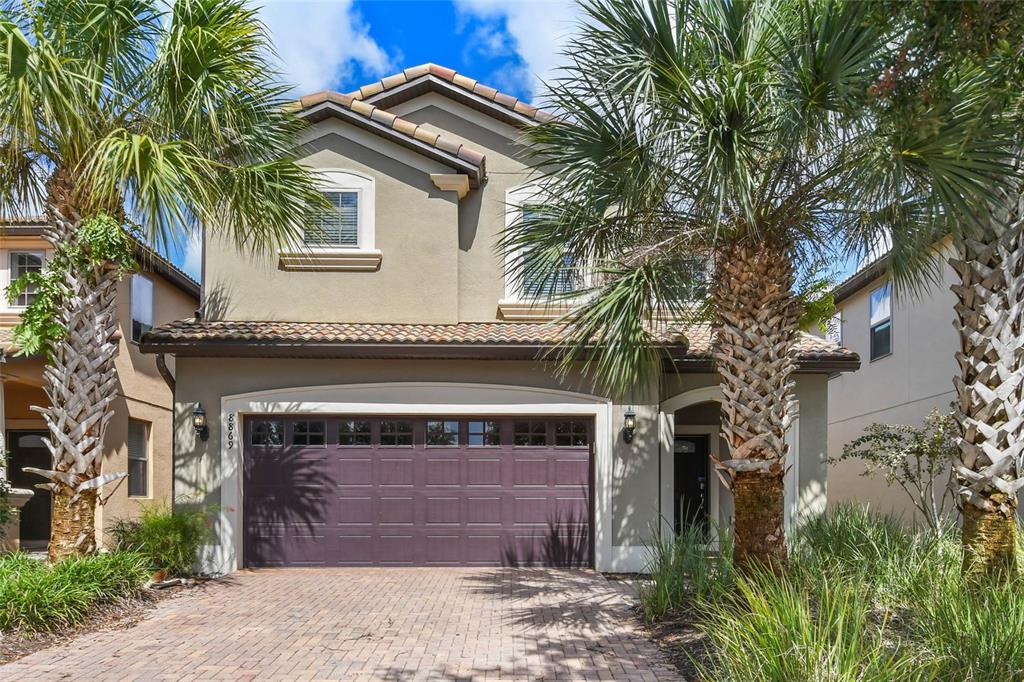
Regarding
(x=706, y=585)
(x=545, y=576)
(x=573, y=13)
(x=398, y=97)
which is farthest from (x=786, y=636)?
(x=398, y=97)

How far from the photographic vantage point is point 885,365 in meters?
18.5

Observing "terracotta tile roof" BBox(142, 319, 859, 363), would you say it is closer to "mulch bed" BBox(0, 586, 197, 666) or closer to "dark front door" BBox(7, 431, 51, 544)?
"mulch bed" BBox(0, 586, 197, 666)

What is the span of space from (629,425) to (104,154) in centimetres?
824

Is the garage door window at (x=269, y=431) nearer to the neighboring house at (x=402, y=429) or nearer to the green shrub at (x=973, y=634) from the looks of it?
the neighboring house at (x=402, y=429)

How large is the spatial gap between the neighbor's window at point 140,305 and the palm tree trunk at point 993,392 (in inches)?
575

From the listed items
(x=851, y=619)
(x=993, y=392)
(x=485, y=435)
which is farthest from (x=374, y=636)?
(x=993, y=392)

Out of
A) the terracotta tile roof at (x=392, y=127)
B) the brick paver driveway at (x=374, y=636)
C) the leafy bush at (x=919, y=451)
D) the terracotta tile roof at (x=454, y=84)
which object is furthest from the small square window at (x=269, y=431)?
the leafy bush at (x=919, y=451)

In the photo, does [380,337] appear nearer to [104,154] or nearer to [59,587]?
[104,154]

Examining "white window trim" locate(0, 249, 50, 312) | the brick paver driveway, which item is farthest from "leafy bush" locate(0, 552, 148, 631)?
"white window trim" locate(0, 249, 50, 312)

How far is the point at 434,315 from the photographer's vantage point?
14062 mm

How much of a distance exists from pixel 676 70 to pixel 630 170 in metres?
1.08

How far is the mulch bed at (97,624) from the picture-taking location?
7910mm

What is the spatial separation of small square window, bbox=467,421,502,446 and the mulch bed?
472 centimetres

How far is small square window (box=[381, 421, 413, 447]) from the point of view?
13.4m
